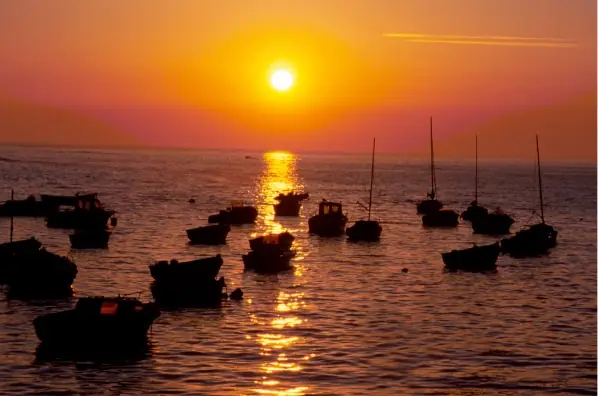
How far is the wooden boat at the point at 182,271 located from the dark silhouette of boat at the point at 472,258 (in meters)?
26.9

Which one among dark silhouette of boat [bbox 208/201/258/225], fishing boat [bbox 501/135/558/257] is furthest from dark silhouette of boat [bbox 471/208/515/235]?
dark silhouette of boat [bbox 208/201/258/225]

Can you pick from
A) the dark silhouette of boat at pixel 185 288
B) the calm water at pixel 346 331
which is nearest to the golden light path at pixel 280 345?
the calm water at pixel 346 331

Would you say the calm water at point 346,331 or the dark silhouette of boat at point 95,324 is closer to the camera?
the calm water at point 346,331

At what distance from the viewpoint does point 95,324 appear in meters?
49.1

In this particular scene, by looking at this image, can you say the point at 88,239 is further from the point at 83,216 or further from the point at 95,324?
the point at 95,324

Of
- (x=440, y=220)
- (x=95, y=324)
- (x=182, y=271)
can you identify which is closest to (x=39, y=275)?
(x=182, y=271)

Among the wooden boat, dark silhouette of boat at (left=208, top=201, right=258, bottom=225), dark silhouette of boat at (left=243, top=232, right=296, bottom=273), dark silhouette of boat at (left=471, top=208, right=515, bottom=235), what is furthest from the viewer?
dark silhouette of boat at (left=208, top=201, right=258, bottom=225)

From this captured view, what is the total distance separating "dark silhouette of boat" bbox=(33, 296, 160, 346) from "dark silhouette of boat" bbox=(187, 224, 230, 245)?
54.1m

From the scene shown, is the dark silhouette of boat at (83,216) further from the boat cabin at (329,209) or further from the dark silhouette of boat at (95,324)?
the dark silhouette of boat at (95,324)

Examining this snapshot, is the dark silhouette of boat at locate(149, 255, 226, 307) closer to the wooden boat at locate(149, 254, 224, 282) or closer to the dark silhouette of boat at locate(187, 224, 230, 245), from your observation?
the wooden boat at locate(149, 254, 224, 282)

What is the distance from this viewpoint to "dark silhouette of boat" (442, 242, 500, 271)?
289 feet

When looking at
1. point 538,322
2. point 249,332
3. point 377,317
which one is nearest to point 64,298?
point 249,332

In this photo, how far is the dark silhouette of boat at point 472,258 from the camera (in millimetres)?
88188

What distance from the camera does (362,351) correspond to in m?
52.8
